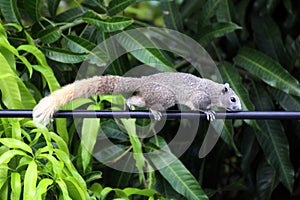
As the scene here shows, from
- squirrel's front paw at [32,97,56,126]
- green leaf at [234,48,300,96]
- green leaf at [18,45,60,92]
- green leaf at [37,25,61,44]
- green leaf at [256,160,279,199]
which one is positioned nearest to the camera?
squirrel's front paw at [32,97,56,126]

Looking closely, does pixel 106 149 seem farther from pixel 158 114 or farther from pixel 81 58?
pixel 158 114

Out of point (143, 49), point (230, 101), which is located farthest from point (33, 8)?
point (230, 101)

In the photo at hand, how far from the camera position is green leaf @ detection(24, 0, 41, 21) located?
1.98 metres

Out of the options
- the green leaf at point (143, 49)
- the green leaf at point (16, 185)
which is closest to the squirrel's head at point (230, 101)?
the green leaf at point (143, 49)

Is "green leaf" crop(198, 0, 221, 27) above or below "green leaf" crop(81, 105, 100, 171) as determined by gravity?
above

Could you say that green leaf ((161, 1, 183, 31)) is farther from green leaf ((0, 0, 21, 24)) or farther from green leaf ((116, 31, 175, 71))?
green leaf ((0, 0, 21, 24))

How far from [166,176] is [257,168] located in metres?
0.61

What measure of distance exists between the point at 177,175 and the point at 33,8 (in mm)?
782

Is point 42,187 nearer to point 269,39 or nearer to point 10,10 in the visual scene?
point 10,10

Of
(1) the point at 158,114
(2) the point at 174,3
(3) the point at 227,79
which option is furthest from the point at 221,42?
(1) the point at 158,114

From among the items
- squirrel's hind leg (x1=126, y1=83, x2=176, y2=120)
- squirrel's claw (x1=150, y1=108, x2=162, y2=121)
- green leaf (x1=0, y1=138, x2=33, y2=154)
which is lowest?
green leaf (x1=0, y1=138, x2=33, y2=154)

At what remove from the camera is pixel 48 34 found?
193 centimetres

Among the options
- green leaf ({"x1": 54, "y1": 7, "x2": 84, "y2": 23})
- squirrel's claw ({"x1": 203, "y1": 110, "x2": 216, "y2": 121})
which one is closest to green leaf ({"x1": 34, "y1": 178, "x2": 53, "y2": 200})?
squirrel's claw ({"x1": 203, "y1": 110, "x2": 216, "y2": 121})

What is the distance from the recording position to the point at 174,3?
232 centimetres
